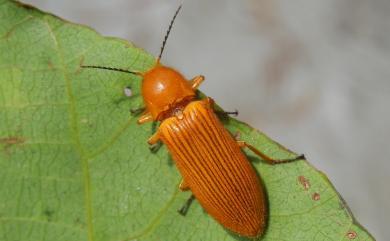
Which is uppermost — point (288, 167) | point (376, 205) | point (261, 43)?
point (288, 167)

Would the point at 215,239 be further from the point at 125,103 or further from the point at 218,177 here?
the point at 125,103

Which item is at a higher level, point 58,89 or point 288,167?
point 288,167

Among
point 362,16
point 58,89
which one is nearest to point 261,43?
point 362,16

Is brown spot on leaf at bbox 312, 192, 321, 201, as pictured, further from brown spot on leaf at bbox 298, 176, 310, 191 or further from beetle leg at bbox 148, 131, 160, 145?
beetle leg at bbox 148, 131, 160, 145

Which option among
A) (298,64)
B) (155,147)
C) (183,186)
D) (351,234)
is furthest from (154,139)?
(298,64)

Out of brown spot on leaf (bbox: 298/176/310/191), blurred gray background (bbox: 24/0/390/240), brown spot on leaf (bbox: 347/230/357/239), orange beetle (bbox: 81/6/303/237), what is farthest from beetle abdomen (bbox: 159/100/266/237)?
blurred gray background (bbox: 24/0/390/240)

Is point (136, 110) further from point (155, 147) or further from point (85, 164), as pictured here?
point (85, 164)
